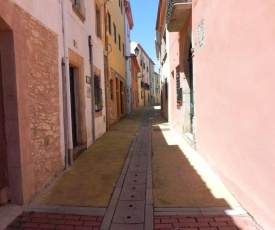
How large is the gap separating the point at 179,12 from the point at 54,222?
6.10m

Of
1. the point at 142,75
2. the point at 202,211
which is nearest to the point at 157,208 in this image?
the point at 202,211

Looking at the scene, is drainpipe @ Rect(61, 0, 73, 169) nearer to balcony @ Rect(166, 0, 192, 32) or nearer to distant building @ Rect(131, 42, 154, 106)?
balcony @ Rect(166, 0, 192, 32)

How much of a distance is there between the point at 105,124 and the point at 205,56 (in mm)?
6463

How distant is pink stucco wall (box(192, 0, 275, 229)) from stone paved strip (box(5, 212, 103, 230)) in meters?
1.91

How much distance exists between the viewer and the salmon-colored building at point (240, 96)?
2.87 m

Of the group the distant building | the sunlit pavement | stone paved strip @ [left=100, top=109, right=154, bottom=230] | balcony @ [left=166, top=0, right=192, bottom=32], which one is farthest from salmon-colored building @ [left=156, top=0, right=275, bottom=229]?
the distant building

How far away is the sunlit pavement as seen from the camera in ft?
10.7

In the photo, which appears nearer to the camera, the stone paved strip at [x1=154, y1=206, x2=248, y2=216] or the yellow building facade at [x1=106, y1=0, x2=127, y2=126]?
the stone paved strip at [x1=154, y1=206, x2=248, y2=216]

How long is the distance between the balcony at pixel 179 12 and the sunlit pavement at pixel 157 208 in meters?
4.16

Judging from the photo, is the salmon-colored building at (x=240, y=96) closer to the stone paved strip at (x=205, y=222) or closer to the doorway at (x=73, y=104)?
the stone paved strip at (x=205, y=222)

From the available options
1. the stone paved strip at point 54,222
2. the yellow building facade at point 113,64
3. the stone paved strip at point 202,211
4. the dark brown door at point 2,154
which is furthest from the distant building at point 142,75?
the stone paved strip at point 54,222

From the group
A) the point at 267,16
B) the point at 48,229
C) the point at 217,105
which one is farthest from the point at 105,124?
the point at 267,16

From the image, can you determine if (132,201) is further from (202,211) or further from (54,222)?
(54,222)

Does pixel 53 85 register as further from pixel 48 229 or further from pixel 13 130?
pixel 48 229
